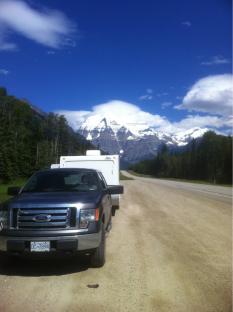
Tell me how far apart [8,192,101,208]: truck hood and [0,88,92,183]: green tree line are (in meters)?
49.5

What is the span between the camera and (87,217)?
7.04m

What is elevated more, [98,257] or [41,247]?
[41,247]

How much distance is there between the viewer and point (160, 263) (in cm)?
768

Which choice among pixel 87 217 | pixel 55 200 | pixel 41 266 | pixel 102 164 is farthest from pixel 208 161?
pixel 55 200

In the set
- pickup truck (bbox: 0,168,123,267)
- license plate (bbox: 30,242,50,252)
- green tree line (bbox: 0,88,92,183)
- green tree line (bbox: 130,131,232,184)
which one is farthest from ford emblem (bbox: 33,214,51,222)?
green tree line (bbox: 130,131,232,184)

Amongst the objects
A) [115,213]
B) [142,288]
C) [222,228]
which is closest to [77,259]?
[142,288]

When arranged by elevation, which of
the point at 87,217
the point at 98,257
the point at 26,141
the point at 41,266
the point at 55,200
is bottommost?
the point at 41,266

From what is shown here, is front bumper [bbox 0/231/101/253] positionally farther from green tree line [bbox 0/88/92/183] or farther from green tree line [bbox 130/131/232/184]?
green tree line [bbox 130/131/232/184]

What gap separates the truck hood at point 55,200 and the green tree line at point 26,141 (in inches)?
1948

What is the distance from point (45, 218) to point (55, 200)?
14.1 inches

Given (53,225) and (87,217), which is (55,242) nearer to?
(53,225)

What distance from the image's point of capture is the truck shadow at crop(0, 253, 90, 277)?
7.07 meters

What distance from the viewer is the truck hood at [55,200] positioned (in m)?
6.93

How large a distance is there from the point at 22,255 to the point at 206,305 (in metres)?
3.00
